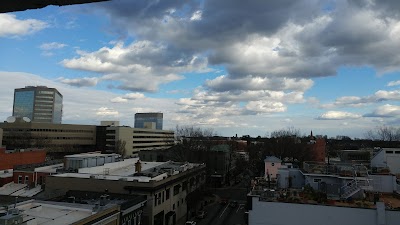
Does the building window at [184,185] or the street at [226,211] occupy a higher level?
the building window at [184,185]

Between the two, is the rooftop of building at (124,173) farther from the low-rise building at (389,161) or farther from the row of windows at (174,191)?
the low-rise building at (389,161)

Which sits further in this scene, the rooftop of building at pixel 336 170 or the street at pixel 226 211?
the street at pixel 226 211

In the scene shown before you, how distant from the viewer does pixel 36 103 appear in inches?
6964

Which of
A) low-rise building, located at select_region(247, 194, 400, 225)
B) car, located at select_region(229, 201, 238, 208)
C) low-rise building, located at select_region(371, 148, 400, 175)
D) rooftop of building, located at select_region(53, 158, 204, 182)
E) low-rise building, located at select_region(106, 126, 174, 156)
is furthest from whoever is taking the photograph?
low-rise building, located at select_region(106, 126, 174, 156)

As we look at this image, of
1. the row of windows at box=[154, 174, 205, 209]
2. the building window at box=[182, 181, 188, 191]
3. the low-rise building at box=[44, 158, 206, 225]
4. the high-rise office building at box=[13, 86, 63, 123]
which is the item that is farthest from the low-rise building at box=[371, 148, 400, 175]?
the high-rise office building at box=[13, 86, 63, 123]

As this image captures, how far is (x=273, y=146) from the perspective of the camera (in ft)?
314

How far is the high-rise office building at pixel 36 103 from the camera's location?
17688 centimetres

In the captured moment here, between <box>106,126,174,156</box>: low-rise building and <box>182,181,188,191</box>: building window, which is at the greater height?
<box>106,126,174,156</box>: low-rise building

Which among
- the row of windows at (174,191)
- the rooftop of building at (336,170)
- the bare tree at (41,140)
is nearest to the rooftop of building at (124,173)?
the row of windows at (174,191)

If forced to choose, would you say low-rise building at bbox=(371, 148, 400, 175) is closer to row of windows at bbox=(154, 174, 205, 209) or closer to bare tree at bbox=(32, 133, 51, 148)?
row of windows at bbox=(154, 174, 205, 209)

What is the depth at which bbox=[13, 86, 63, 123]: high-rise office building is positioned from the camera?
177m

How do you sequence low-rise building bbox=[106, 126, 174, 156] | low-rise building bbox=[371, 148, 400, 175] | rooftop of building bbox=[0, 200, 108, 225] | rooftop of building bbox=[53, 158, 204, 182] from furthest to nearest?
1. low-rise building bbox=[106, 126, 174, 156]
2. low-rise building bbox=[371, 148, 400, 175]
3. rooftop of building bbox=[53, 158, 204, 182]
4. rooftop of building bbox=[0, 200, 108, 225]

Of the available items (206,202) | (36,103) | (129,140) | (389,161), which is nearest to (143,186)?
(206,202)

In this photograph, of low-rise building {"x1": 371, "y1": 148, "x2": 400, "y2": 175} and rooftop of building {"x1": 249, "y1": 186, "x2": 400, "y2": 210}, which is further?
low-rise building {"x1": 371, "y1": 148, "x2": 400, "y2": 175}
